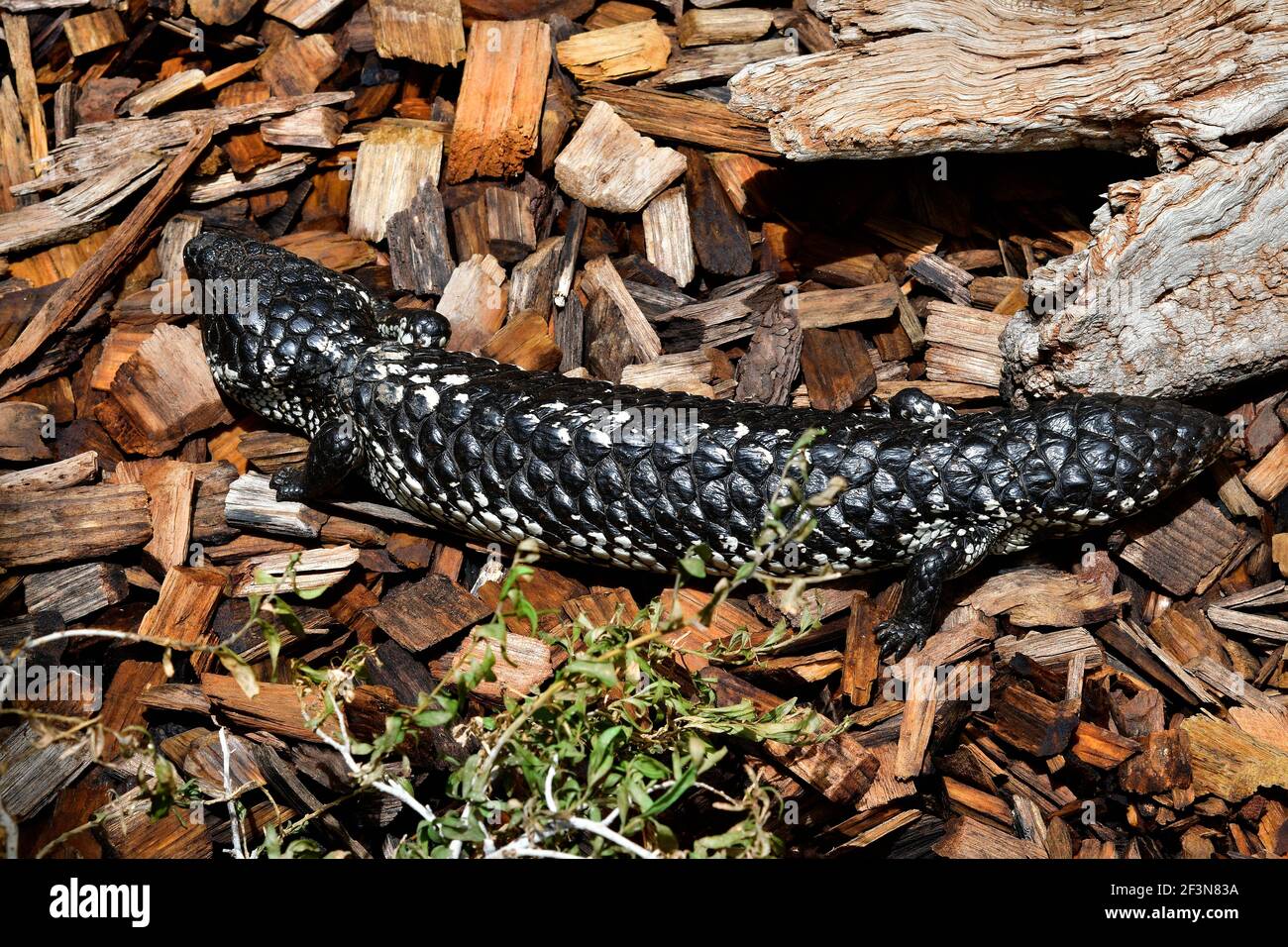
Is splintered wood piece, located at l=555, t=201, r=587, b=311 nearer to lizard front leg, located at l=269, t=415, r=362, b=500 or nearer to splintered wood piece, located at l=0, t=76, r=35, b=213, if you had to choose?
lizard front leg, located at l=269, t=415, r=362, b=500

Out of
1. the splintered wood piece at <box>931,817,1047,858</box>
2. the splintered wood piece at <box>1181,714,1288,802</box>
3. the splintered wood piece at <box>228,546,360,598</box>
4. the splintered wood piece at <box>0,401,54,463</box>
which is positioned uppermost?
the splintered wood piece at <box>0,401,54,463</box>

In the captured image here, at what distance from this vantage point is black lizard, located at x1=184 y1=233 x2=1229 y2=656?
425cm

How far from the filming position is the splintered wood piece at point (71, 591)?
4438 mm

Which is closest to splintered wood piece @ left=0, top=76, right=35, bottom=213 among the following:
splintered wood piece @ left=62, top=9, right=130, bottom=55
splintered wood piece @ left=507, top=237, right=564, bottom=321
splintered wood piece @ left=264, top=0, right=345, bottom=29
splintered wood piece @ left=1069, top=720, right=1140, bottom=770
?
splintered wood piece @ left=62, top=9, right=130, bottom=55

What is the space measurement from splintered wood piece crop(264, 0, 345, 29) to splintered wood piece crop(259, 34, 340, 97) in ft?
0.25

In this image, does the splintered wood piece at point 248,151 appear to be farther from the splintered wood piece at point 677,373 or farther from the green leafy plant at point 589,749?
the green leafy plant at point 589,749

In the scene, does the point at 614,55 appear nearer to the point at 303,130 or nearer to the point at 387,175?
the point at 387,175

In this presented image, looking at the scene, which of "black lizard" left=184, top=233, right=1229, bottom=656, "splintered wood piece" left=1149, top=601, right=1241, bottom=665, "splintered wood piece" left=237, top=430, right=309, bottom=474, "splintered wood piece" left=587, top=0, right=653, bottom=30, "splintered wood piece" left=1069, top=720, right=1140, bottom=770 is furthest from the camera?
"splintered wood piece" left=587, top=0, right=653, bottom=30

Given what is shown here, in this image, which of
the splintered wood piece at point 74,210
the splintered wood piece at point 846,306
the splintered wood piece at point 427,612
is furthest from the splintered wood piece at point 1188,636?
the splintered wood piece at point 74,210

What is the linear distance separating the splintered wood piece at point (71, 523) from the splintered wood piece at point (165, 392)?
0.40m

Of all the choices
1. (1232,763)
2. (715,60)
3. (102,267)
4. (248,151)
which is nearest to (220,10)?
(248,151)

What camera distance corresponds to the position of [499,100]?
17.7ft

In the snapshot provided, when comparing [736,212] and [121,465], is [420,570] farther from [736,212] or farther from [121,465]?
[736,212]
